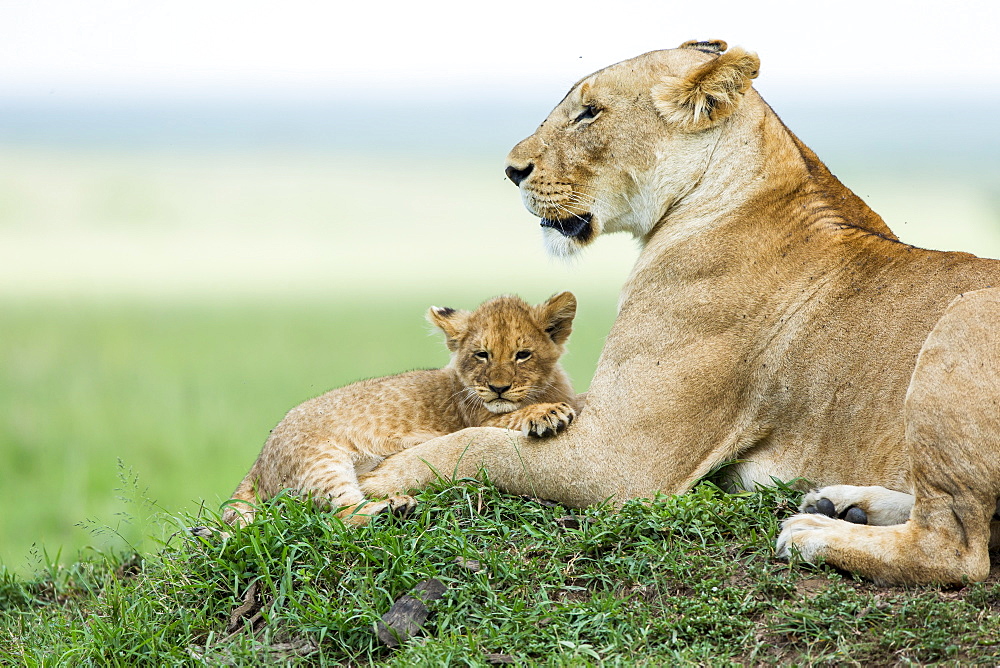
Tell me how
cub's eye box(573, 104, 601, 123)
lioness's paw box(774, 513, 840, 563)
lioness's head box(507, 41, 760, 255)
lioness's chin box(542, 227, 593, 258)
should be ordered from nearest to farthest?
lioness's paw box(774, 513, 840, 563), lioness's head box(507, 41, 760, 255), cub's eye box(573, 104, 601, 123), lioness's chin box(542, 227, 593, 258)

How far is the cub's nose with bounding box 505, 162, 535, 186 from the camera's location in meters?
5.53

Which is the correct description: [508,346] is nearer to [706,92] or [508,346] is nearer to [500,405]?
[500,405]

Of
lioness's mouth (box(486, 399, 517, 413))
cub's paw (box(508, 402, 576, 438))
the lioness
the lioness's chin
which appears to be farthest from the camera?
lioness's mouth (box(486, 399, 517, 413))

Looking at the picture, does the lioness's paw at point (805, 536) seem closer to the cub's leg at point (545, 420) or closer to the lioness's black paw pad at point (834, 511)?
the lioness's black paw pad at point (834, 511)

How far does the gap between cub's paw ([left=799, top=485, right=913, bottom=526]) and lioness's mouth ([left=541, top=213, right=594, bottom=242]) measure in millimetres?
1708

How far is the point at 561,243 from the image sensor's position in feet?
18.4

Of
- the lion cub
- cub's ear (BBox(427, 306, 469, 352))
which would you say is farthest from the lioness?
cub's ear (BBox(427, 306, 469, 352))

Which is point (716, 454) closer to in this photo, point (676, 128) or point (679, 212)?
point (679, 212)

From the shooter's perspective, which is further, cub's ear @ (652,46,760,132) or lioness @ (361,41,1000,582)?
cub's ear @ (652,46,760,132)

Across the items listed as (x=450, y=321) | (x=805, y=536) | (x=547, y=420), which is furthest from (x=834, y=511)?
(x=450, y=321)

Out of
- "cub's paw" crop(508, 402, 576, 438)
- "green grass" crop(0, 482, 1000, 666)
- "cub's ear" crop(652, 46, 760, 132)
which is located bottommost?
"green grass" crop(0, 482, 1000, 666)

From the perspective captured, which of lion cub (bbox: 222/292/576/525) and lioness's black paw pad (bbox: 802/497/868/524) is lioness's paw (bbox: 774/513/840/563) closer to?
lioness's black paw pad (bbox: 802/497/868/524)

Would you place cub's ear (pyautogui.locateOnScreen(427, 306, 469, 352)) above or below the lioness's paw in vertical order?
above

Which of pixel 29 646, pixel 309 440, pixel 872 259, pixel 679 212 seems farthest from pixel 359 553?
pixel 872 259
